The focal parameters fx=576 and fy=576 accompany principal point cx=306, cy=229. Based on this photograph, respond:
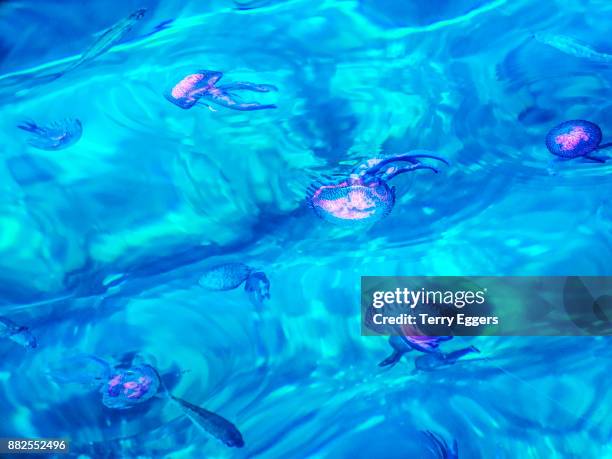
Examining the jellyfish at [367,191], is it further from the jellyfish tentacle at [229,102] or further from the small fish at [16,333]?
the small fish at [16,333]

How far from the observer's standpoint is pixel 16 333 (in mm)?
1261

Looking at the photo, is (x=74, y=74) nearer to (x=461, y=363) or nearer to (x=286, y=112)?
(x=286, y=112)

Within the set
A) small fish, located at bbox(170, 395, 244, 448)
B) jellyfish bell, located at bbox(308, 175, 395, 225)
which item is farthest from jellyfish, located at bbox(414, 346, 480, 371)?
small fish, located at bbox(170, 395, 244, 448)

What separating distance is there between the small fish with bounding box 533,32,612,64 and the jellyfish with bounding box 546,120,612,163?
135mm

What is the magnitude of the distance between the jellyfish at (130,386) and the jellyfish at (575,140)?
35.1 inches

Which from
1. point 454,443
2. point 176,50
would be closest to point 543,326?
point 454,443

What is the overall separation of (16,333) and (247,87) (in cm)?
74

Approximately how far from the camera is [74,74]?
1.27m

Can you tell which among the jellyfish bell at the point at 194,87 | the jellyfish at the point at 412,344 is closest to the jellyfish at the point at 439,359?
the jellyfish at the point at 412,344

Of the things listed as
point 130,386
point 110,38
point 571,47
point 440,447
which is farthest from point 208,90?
point 440,447

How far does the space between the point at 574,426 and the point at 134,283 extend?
3.15 ft

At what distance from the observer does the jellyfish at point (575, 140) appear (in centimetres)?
118
